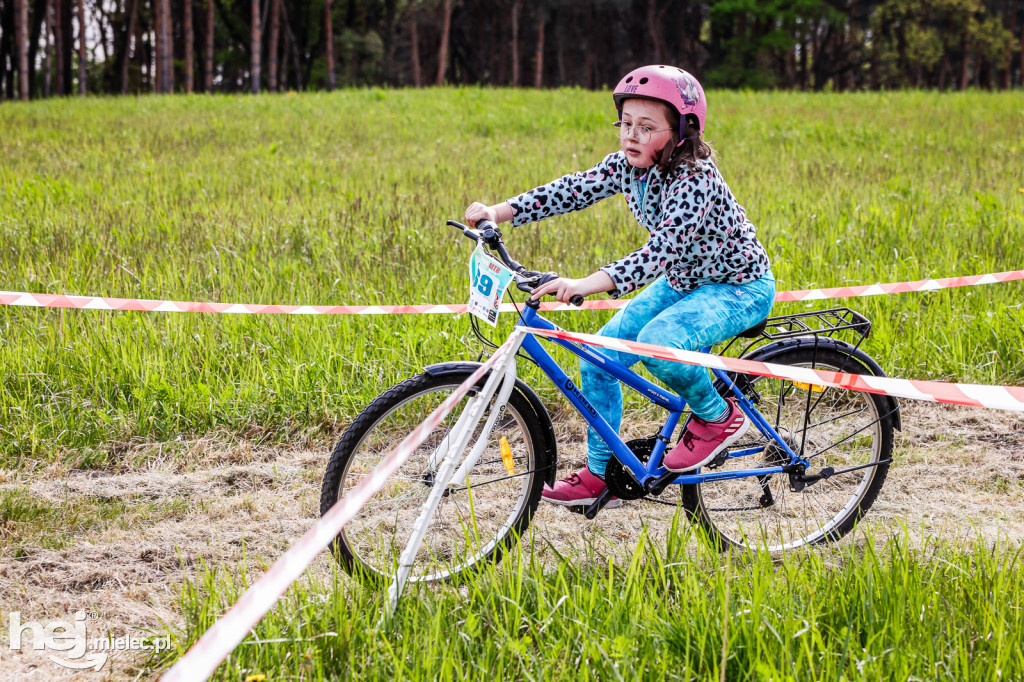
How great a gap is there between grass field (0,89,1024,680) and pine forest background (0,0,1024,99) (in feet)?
96.6

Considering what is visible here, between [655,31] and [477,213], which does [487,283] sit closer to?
[477,213]

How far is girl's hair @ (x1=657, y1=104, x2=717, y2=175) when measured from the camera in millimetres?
2793

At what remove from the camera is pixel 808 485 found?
3355mm

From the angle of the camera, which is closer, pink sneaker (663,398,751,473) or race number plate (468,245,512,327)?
race number plate (468,245,512,327)

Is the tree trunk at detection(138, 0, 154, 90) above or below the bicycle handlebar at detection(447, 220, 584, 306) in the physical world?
above

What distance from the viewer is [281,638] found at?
7.70 feet

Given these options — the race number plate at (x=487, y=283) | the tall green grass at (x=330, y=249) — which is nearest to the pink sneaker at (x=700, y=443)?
the race number plate at (x=487, y=283)

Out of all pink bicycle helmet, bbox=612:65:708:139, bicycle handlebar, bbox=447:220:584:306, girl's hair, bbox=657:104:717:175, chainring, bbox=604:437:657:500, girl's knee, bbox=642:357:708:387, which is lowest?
chainring, bbox=604:437:657:500

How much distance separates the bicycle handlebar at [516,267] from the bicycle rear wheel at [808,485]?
1.09 m

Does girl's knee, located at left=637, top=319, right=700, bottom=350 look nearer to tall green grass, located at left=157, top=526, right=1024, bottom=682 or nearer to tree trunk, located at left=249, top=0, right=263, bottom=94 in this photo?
tall green grass, located at left=157, top=526, right=1024, bottom=682

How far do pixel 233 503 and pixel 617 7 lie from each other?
47.6 metres

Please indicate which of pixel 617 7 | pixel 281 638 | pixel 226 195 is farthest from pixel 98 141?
pixel 617 7

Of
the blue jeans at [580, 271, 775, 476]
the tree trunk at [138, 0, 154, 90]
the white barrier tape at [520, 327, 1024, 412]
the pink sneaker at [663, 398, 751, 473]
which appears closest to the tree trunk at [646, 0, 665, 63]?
the tree trunk at [138, 0, 154, 90]

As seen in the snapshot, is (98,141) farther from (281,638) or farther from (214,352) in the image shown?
(281,638)
